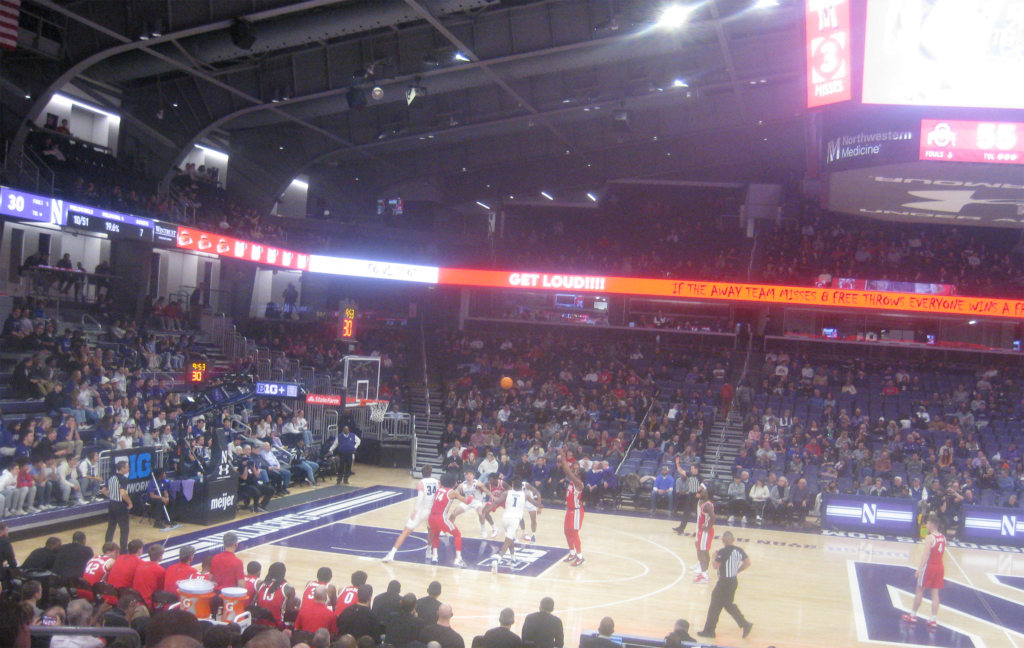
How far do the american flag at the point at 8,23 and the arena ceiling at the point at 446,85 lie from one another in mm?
708

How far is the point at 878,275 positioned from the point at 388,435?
1889 cm

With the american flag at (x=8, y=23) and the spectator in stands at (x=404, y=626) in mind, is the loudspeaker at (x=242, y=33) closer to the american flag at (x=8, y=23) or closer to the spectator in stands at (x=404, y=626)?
the american flag at (x=8, y=23)

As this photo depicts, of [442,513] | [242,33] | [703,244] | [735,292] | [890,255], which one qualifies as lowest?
[442,513]

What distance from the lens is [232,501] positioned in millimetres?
17391

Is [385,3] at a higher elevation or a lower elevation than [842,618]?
higher

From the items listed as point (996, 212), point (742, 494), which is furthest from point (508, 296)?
point (996, 212)

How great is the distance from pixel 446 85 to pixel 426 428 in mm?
11540

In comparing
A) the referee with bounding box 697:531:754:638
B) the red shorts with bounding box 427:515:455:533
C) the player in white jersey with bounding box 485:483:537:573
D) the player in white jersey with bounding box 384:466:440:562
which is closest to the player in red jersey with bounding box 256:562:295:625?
the player in white jersey with bounding box 384:466:440:562

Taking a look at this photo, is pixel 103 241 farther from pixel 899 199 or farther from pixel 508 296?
pixel 899 199

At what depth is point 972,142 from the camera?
51.2 ft

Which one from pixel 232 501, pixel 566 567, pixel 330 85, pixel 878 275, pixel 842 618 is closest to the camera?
pixel 842 618

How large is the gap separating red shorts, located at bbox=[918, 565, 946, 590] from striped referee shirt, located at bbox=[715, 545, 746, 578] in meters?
2.98

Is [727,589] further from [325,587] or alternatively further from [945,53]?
[945,53]

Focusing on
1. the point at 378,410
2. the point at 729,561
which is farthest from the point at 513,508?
the point at 378,410
